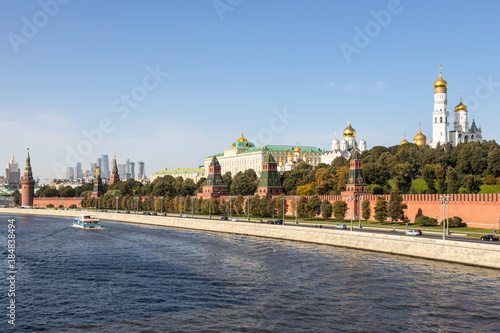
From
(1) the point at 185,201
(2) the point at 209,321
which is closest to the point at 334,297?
(2) the point at 209,321

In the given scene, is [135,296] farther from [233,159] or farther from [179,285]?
[233,159]

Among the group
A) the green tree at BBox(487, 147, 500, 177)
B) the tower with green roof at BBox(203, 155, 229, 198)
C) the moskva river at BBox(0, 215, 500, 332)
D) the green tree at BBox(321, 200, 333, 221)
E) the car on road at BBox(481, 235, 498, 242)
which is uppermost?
the green tree at BBox(487, 147, 500, 177)

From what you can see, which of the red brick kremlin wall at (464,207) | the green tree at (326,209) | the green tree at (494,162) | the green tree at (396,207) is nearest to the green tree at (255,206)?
the green tree at (326,209)

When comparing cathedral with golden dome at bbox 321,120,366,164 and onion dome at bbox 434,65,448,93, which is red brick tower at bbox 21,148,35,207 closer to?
cathedral with golden dome at bbox 321,120,366,164

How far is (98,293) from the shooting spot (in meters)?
30.2

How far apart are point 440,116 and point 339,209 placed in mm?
63175

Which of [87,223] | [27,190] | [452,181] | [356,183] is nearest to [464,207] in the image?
[356,183]

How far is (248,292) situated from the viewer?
1194 inches

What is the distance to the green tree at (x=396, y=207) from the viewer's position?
6525 centimetres

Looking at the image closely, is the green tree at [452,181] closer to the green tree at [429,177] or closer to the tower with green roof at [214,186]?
the green tree at [429,177]

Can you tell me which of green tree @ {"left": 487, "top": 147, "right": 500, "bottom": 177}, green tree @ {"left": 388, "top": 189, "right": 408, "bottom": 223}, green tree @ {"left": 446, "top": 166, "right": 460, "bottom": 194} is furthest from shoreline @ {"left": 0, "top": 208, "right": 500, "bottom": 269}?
green tree @ {"left": 487, "top": 147, "right": 500, "bottom": 177}

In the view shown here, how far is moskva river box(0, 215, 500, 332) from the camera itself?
954 inches

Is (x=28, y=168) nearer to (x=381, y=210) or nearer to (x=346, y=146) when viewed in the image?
(x=346, y=146)

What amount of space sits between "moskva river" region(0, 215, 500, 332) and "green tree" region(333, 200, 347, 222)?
23.6 metres
